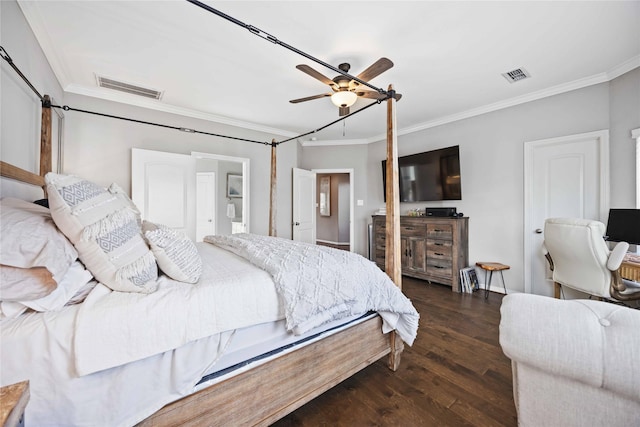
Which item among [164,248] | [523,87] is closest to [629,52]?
[523,87]

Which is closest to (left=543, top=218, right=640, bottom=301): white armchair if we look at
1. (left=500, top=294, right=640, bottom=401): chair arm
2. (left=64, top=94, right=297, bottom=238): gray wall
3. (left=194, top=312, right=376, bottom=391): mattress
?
(left=500, top=294, right=640, bottom=401): chair arm

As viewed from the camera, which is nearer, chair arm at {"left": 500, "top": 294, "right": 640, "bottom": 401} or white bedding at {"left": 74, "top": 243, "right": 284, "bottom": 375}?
chair arm at {"left": 500, "top": 294, "right": 640, "bottom": 401}

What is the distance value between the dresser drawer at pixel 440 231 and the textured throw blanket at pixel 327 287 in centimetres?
230

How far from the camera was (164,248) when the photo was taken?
4.06 feet

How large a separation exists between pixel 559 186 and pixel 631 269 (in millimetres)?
1448

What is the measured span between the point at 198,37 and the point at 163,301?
2206 mm

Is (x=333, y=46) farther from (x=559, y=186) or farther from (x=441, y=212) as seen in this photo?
(x=559, y=186)

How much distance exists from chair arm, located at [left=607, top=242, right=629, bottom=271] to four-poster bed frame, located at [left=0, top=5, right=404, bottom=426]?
5.78 ft

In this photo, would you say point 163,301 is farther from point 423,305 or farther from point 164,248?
point 423,305

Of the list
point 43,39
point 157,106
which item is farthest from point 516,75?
point 43,39

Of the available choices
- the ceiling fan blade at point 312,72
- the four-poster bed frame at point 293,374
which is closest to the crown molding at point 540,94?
the ceiling fan blade at point 312,72

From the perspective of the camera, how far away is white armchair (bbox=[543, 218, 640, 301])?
2.11 meters

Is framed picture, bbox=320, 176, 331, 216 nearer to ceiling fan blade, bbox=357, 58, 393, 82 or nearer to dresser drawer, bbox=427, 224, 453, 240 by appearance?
dresser drawer, bbox=427, 224, 453, 240

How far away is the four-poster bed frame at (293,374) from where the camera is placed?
3.53 ft
